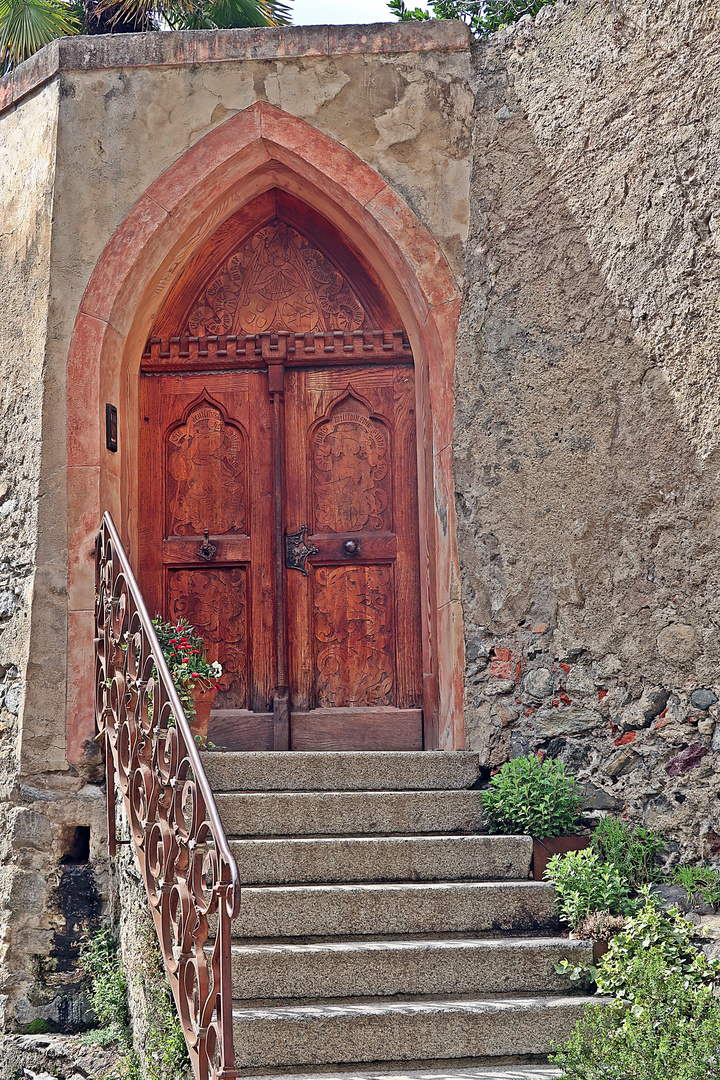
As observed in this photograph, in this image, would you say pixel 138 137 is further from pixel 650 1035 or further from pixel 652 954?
pixel 650 1035

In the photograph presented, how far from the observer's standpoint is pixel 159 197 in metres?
5.36

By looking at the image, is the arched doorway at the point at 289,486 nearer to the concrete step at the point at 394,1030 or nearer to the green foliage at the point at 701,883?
the green foliage at the point at 701,883

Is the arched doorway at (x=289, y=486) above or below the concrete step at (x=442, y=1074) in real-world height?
above

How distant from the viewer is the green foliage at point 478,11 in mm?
7141

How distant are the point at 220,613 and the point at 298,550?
538 mm

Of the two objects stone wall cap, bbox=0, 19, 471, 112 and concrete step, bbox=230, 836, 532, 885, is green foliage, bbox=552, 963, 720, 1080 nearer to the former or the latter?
concrete step, bbox=230, 836, 532, 885

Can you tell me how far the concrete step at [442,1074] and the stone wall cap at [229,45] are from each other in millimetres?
4627

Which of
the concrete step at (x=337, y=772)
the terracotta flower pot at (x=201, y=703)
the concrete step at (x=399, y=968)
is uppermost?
the terracotta flower pot at (x=201, y=703)

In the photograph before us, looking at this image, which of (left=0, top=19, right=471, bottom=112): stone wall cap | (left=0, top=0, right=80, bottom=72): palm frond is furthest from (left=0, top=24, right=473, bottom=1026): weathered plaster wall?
(left=0, top=0, right=80, bottom=72): palm frond

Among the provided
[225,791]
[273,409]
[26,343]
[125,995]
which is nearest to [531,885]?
[225,791]

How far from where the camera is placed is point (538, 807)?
14.2ft

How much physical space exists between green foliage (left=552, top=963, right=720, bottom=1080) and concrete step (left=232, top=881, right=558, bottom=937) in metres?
0.51

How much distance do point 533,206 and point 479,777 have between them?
2721 mm

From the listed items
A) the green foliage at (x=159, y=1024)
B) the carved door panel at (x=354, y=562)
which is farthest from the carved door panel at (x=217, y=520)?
the green foliage at (x=159, y=1024)
